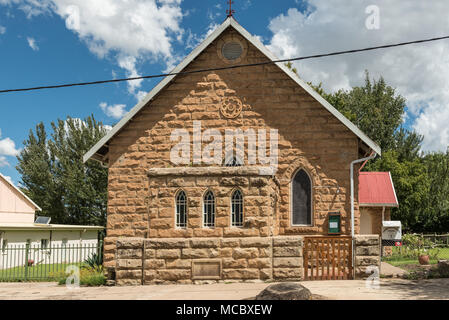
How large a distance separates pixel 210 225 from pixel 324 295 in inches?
163

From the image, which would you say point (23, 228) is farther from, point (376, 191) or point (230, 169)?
point (376, 191)

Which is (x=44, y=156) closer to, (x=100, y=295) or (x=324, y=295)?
(x=100, y=295)

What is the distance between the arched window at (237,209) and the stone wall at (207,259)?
571 mm

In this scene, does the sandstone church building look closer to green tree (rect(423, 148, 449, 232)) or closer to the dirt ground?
the dirt ground

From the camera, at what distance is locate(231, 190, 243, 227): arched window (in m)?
12.8

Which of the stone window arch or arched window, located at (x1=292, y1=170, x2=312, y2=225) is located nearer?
the stone window arch

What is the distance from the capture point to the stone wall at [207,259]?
485 inches

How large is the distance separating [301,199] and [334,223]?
50.9 inches

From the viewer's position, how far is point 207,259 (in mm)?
12453

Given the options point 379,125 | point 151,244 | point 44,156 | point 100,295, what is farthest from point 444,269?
point 44,156

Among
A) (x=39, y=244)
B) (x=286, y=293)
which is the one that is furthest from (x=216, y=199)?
(x=39, y=244)

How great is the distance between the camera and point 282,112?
15336 millimetres

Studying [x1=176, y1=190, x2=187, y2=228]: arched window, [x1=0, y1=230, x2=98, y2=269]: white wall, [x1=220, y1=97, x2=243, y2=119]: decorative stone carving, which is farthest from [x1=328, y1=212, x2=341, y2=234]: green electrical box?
[x1=0, y1=230, x2=98, y2=269]: white wall

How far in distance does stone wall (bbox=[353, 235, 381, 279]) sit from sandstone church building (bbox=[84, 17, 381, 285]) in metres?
0.03
